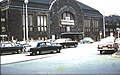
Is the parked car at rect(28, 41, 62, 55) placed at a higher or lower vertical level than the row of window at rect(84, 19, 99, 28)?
lower

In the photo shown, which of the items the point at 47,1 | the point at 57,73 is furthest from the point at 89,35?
the point at 57,73

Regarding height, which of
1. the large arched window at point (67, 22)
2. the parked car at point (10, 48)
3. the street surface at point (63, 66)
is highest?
the large arched window at point (67, 22)

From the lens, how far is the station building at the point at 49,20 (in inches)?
2435

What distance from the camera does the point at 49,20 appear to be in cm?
7081

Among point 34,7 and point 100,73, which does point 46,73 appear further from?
point 34,7

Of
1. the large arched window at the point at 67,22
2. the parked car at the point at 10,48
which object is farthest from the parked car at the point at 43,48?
the large arched window at the point at 67,22

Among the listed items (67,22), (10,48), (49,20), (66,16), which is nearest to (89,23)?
(66,16)

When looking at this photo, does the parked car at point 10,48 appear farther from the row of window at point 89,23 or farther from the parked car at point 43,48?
the row of window at point 89,23

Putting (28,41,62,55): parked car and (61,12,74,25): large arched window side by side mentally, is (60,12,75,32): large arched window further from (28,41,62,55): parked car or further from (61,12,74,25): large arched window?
(28,41,62,55): parked car

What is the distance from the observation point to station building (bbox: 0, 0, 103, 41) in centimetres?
6184

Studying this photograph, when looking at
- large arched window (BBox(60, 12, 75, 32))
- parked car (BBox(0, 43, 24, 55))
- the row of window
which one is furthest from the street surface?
the row of window

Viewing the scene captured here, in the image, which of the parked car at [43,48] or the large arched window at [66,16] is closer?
the parked car at [43,48]

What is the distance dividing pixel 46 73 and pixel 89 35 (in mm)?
71362

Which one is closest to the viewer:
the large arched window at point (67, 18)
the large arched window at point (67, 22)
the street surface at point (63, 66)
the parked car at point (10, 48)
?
the street surface at point (63, 66)
